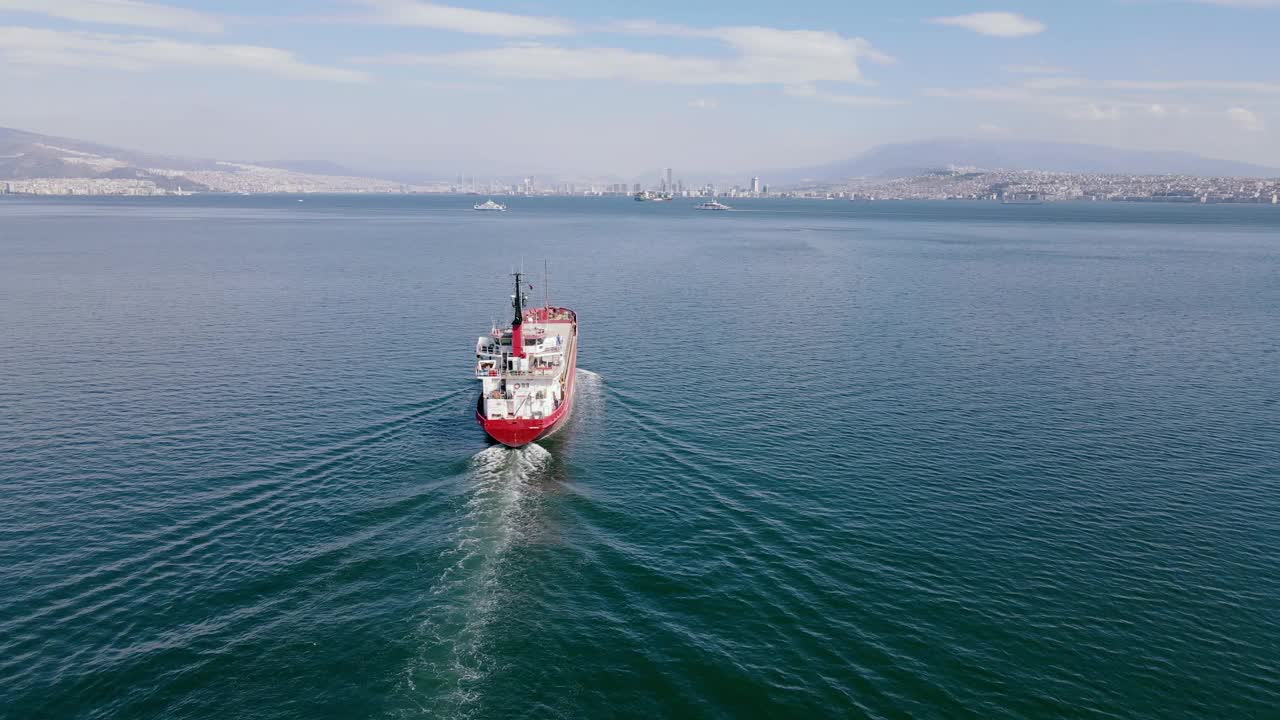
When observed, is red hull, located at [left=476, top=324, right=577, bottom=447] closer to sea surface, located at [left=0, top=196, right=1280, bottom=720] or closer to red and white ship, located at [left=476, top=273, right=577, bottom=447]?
red and white ship, located at [left=476, top=273, right=577, bottom=447]

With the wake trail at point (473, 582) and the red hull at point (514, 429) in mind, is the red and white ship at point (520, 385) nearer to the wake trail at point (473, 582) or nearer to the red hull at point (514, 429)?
the red hull at point (514, 429)

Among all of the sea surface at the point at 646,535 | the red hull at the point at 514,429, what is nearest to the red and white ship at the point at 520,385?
the red hull at the point at 514,429

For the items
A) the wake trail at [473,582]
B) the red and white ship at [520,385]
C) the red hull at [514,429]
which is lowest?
the wake trail at [473,582]

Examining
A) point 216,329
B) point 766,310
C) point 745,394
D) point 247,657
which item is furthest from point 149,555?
point 766,310

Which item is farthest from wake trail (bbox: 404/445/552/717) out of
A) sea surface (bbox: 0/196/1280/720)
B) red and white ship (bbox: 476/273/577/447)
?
red and white ship (bbox: 476/273/577/447)

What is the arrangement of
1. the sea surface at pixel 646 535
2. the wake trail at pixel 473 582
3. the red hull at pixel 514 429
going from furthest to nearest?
the red hull at pixel 514 429 < the sea surface at pixel 646 535 < the wake trail at pixel 473 582

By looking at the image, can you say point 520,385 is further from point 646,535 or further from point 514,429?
point 646,535

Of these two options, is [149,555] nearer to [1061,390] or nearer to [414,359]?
[414,359]
